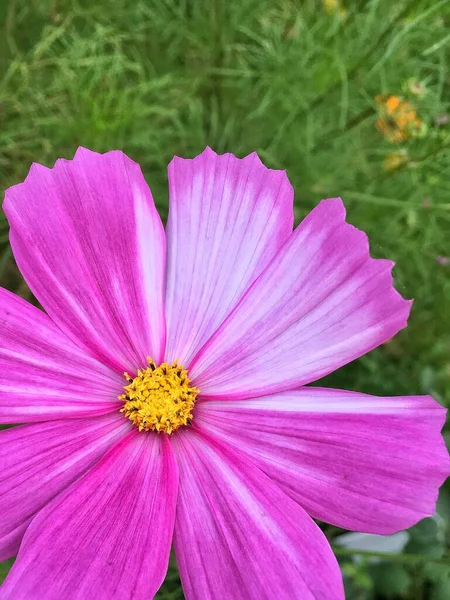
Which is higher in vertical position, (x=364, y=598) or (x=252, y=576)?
(x=252, y=576)

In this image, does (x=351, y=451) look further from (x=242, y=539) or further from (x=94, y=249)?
(x=94, y=249)

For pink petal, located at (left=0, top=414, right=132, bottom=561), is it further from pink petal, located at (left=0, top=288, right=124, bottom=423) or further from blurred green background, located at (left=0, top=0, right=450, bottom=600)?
blurred green background, located at (left=0, top=0, right=450, bottom=600)

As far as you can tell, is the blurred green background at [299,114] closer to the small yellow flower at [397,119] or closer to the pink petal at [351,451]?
the small yellow flower at [397,119]

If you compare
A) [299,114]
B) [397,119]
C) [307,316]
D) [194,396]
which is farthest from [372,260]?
[299,114]

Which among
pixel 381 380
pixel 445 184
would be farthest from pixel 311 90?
pixel 381 380

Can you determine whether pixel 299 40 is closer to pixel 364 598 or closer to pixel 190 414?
pixel 190 414

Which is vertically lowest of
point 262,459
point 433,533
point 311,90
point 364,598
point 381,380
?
point 364,598
